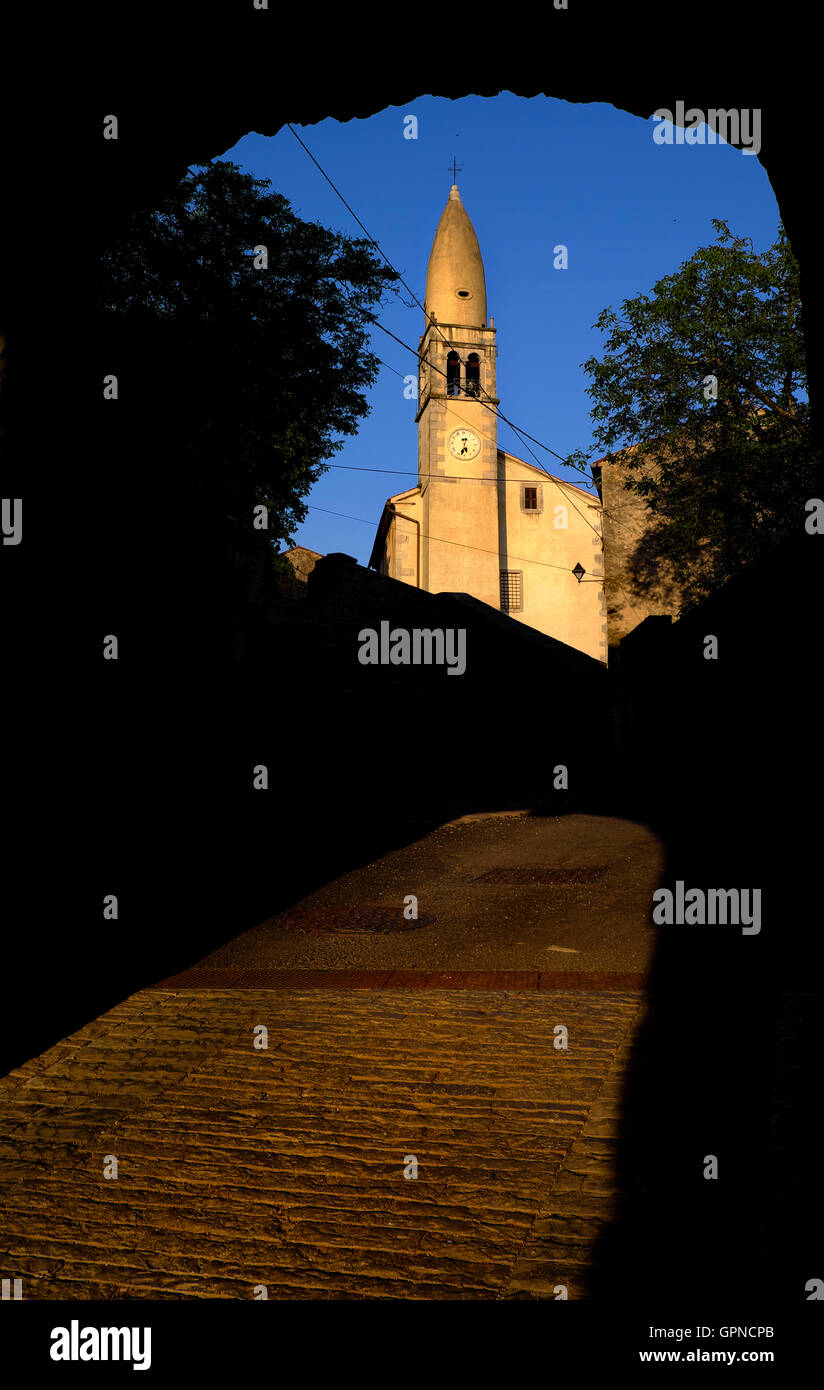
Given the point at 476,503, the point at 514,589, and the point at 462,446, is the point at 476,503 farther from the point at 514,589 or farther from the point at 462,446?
the point at 514,589

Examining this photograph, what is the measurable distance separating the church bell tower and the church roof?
Answer: 0.15 ft

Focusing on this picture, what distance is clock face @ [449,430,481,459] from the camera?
37.5 m

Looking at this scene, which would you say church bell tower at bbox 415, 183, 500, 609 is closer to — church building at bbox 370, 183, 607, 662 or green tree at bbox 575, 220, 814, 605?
church building at bbox 370, 183, 607, 662

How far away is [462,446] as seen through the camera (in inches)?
1479

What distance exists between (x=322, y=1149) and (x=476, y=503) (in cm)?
3523

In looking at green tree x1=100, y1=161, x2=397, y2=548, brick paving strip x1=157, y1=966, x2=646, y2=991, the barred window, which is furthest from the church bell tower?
brick paving strip x1=157, y1=966, x2=646, y2=991

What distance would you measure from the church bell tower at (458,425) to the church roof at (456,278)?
0.15 ft

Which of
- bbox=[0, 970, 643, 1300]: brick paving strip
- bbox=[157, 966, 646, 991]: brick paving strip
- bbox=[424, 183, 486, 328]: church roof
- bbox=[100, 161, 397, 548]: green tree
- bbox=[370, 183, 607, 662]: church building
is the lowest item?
bbox=[0, 970, 643, 1300]: brick paving strip

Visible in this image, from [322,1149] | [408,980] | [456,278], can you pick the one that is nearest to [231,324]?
[408,980]

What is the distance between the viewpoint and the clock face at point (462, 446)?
37.5m

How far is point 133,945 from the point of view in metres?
6.09

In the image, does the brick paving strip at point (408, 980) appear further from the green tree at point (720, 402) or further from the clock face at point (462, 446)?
the clock face at point (462, 446)

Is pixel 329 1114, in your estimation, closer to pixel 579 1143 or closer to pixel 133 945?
pixel 579 1143

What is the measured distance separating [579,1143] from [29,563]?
12.3 feet
